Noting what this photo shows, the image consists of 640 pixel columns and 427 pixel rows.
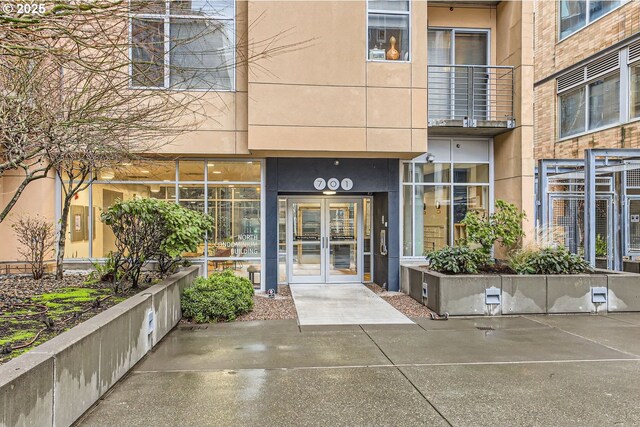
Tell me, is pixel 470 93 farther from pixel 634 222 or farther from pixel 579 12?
pixel 634 222

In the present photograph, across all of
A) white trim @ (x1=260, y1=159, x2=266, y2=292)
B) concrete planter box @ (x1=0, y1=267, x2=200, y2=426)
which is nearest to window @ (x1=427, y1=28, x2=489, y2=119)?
white trim @ (x1=260, y1=159, x2=266, y2=292)

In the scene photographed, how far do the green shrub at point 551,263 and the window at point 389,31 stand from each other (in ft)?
17.1

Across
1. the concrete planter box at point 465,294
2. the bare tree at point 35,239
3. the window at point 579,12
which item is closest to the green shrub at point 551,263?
the concrete planter box at point 465,294

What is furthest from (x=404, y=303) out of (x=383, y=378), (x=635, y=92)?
(x=635, y=92)

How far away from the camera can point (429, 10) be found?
11422 mm

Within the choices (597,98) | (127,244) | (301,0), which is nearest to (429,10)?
(301,0)

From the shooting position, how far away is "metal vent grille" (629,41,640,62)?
38.5 ft

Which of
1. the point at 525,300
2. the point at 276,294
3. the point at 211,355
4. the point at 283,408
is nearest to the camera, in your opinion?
the point at 283,408

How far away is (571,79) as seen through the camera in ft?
47.6

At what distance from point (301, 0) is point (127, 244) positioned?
6.34 m

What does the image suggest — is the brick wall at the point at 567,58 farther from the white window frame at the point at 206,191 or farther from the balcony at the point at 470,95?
the white window frame at the point at 206,191

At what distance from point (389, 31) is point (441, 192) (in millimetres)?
4342

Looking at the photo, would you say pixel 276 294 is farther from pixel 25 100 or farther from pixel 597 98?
pixel 597 98

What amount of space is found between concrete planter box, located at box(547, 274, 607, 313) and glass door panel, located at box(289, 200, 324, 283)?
5.59 m
